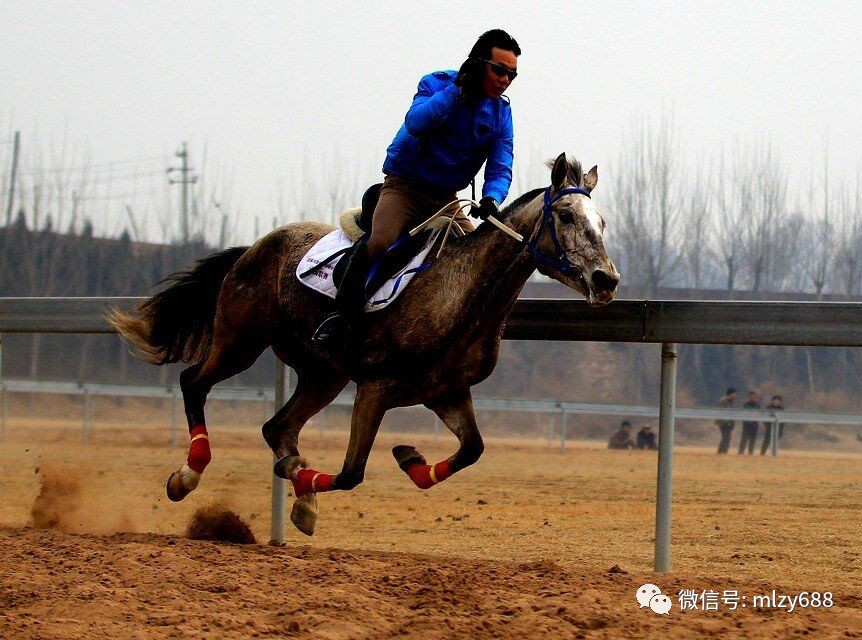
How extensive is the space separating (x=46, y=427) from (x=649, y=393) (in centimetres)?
1877

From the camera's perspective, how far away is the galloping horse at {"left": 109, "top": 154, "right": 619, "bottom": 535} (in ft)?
19.3

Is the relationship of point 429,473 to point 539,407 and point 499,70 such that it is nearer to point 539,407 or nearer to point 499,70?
point 499,70

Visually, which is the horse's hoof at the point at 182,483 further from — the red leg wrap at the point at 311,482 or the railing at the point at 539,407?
the railing at the point at 539,407

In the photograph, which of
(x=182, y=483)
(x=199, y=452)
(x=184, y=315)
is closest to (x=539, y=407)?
(x=184, y=315)

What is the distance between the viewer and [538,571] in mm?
5652

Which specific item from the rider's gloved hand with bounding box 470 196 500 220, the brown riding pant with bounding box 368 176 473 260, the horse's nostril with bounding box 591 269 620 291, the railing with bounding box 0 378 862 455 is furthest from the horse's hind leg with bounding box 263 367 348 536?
the railing with bounding box 0 378 862 455

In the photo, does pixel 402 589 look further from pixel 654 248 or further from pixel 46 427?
pixel 654 248

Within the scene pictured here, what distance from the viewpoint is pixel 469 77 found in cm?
618

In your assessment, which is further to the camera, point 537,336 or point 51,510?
point 51,510

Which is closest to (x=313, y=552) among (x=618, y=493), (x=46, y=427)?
(x=618, y=493)

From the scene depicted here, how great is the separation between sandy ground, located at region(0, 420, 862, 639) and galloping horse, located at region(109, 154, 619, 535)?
562mm

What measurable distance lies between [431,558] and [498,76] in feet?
8.50

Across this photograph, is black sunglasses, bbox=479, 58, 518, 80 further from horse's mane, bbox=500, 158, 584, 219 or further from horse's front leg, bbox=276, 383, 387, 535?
horse's front leg, bbox=276, 383, 387, 535

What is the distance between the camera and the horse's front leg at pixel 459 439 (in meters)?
6.38
